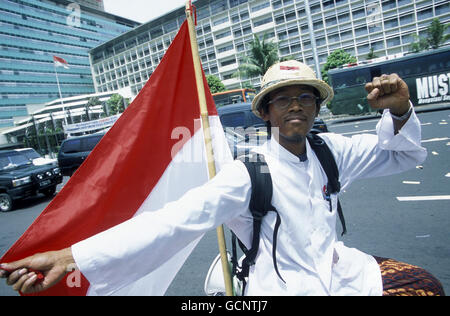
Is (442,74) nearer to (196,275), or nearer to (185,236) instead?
(196,275)

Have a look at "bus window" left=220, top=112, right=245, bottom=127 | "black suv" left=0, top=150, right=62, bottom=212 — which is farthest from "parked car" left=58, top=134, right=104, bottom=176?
"bus window" left=220, top=112, right=245, bottom=127

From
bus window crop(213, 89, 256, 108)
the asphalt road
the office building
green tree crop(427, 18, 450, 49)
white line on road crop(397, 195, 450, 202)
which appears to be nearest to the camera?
the asphalt road

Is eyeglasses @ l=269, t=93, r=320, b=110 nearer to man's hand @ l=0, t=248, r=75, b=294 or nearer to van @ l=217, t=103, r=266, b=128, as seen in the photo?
man's hand @ l=0, t=248, r=75, b=294

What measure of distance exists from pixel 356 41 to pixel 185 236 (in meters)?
53.5

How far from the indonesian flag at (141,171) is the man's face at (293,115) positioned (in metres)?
0.55

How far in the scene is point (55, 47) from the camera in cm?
6412

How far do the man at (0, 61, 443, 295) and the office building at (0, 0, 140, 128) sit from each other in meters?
64.0

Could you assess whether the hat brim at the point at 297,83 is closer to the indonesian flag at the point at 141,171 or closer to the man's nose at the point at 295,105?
the man's nose at the point at 295,105

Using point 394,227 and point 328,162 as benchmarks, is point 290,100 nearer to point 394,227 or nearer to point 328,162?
point 328,162

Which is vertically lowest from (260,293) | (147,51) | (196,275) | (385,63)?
(196,275)

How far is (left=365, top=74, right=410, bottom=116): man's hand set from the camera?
131 cm

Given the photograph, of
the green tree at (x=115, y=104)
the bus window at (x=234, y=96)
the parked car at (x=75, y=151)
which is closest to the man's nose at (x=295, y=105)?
the parked car at (x=75, y=151)

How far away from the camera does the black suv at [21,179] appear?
765cm
